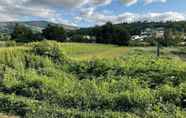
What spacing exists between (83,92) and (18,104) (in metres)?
2.28

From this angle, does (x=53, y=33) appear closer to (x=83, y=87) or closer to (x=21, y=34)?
(x=21, y=34)

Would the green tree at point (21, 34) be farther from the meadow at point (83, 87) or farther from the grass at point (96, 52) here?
the meadow at point (83, 87)

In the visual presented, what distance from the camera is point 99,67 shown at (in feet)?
58.0

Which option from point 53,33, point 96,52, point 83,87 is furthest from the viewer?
point 53,33

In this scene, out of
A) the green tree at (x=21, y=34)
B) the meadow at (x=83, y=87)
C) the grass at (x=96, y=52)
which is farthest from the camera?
the green tree at (x=21, y=34)

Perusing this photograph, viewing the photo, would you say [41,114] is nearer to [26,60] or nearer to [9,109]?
[9,109]

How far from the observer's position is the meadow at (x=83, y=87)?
10.5 metres

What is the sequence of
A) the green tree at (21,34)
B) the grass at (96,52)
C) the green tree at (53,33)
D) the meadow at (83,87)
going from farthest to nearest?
the green tree at (21,34)
the green tree at (53,33)
the grass at (96,52)
the meadow at (83,87)

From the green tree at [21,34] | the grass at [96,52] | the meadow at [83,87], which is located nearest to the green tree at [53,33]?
the green tree at [21,34]

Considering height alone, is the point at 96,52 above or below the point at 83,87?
below

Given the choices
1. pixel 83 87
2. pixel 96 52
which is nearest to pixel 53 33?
pixel 96 52

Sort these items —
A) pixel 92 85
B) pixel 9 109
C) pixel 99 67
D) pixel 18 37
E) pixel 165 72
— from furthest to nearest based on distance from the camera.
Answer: pixel 18 37 → pixel 99 67 → pixel 165 72 → pixel 92 85 → pixel 9 109

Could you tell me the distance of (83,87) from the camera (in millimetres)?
13305

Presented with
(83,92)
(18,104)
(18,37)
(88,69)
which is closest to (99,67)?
(88,69)
